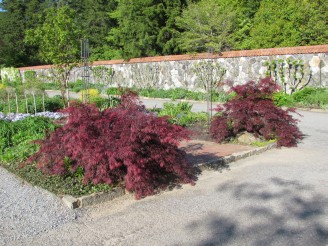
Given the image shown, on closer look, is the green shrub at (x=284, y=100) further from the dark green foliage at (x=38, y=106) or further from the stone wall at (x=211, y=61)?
the dark green foliage at (x=38, y=106)

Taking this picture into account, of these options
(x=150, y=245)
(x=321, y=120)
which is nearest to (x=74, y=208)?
(x=150, y=245)

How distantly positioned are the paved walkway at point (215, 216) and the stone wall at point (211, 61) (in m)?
10.2

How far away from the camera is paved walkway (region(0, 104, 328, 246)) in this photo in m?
3.66

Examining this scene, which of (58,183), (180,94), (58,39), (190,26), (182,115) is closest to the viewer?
(58,183)

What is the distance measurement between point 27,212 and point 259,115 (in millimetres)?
4890

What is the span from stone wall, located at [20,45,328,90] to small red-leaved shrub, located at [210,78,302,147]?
Result: 8522mm

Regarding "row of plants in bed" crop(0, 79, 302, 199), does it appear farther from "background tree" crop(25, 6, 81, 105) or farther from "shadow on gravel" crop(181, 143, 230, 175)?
"background tree" crop(25, 6, 81, 105)

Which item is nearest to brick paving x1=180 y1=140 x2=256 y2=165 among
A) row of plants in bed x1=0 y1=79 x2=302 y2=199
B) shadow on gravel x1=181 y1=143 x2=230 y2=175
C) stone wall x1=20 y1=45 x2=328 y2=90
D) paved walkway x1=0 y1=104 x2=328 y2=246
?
shadow on gravel x1=181 y1=143 x2=230 y2=175

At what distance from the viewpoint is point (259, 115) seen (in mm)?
7426

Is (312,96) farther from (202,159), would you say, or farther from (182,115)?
(202,159)

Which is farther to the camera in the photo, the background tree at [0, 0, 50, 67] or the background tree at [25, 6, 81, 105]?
the background tree at [0, 0, 50, 67]

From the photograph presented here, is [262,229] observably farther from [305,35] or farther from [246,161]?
[305,35]

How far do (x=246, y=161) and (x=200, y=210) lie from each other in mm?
2450

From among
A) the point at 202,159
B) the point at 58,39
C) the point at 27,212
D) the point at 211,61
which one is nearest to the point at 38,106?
the point at 58,39
